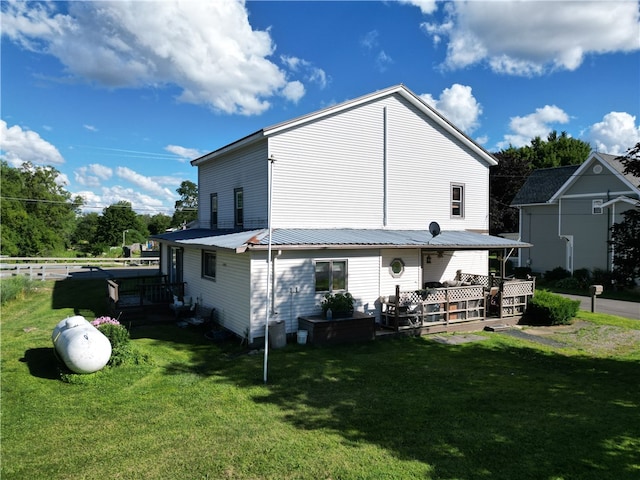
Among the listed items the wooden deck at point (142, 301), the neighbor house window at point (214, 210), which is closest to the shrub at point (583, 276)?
the neighbor house window at point (214, 210)

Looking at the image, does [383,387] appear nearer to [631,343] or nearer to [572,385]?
[572,385]

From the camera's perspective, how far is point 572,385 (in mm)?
9023

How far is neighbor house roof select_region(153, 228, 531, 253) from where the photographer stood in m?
11.7

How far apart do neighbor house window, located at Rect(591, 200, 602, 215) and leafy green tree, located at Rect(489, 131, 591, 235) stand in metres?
14.4

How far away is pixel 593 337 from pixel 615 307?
7.90 meters

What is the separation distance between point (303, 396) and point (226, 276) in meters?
6.09

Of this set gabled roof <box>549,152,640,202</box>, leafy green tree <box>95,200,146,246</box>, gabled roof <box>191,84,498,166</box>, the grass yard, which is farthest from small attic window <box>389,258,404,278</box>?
leafy green tree <box>95,200,146,246</box>

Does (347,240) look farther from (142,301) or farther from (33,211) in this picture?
(33,211)

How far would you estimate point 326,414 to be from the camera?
729cm

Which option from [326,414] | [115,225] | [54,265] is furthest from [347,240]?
[115,225]

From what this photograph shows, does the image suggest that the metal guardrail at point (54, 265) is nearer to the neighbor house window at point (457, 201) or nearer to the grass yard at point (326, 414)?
the grass yard at point (326, 414)

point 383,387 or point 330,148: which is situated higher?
point 330,148

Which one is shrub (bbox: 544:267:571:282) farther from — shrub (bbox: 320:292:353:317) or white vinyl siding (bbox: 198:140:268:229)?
white vinyl siding (bbox: 198:140:268:229)

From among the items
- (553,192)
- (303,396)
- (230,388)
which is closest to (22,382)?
(230,388)
